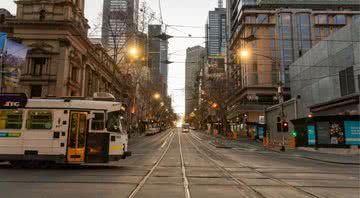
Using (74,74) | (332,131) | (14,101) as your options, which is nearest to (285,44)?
(332,131)

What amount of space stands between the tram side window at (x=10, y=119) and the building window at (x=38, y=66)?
28.8 m

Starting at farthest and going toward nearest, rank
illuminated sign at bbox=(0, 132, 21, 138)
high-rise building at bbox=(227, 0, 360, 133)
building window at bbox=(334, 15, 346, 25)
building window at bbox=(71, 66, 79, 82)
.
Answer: building window at bbox=(334, 15, 346, 25) → high-rise building at bbox=(227, 0, 360, 133) → building window at bbox=(71, 66, 79, 82) → illuminated sign at bbox=(0, 132, 21, 138)

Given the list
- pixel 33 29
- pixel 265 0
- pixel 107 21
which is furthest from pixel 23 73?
pixel 265 0

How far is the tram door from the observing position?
1496 cm

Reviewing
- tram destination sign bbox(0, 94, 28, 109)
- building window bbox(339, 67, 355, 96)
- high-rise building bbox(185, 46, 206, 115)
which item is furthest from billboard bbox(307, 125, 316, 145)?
tram destination sign bbox(0, 94, 28, 109)

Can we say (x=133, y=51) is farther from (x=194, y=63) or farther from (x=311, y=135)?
(x=311, y=135)

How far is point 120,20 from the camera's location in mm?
38688

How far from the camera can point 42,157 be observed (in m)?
15.0

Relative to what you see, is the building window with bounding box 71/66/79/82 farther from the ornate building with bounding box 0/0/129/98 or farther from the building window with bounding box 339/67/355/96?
the building window with bounding box 339/67/355/96

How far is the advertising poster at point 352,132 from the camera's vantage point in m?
29.6

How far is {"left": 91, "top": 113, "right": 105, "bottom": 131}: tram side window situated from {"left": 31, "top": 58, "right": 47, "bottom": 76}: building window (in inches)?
1215

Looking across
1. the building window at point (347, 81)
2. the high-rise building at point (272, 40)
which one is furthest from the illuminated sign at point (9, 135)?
the high-rise building at point (272, 40)

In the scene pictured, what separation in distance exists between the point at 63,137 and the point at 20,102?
2662mm

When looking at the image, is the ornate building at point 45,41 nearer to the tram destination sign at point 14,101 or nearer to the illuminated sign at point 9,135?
the tram destination sign at point 14,101
